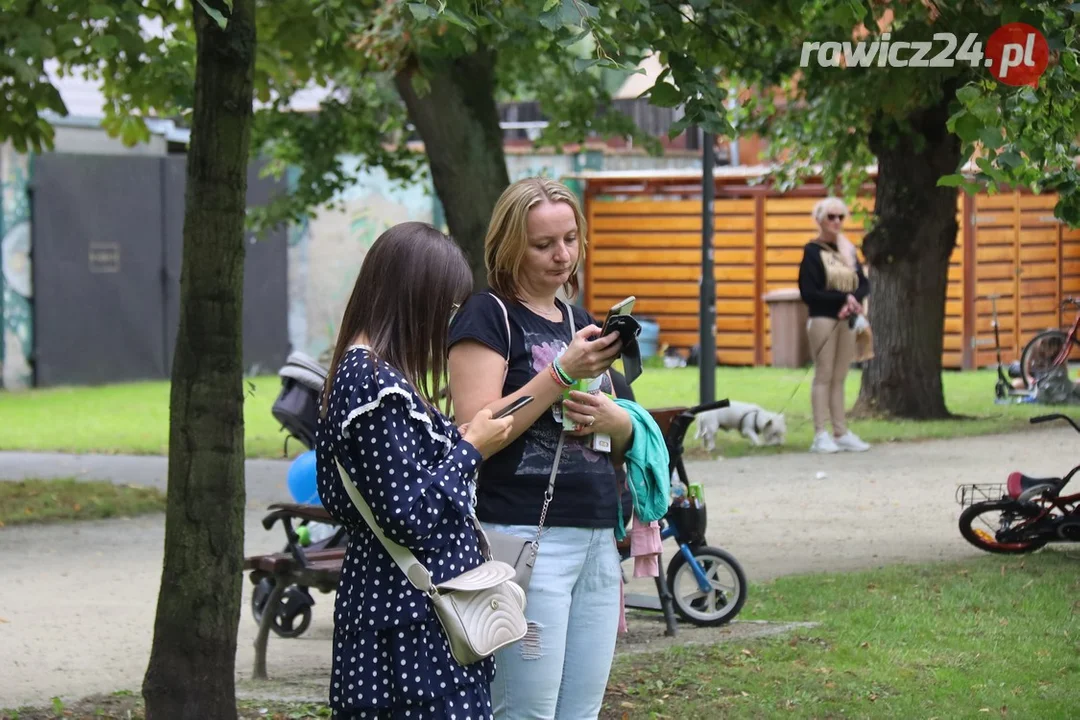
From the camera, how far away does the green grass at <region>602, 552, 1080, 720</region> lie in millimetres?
5473

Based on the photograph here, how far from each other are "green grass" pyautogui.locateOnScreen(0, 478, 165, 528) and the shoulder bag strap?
7490mm

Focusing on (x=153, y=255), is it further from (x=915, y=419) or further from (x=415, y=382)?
(x=415, y=382)

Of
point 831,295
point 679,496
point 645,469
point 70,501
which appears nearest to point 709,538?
point 679,496

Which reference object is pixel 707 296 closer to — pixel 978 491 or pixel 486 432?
→ pixel 978 491

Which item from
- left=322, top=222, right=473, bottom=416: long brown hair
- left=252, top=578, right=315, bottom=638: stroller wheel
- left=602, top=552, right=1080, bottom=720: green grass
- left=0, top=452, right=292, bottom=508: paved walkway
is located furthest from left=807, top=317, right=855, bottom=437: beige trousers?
left=322, top=222, right=473, bottom=416: long brown hair

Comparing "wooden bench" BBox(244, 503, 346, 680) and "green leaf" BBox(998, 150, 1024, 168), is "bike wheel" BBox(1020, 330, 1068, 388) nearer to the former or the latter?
"wooden bench" BBox(244, 503, 346, 680)

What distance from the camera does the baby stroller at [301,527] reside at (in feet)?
21.3

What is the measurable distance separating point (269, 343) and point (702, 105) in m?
19.4

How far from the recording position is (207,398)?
4.84 metres

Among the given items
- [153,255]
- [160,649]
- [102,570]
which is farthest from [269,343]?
[160,649]

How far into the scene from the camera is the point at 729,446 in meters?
13.8

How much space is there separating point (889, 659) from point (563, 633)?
8.92 ft

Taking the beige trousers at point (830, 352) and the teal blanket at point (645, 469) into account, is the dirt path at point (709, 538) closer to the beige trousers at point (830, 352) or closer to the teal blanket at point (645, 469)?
the beige trousers at point (830, 352)

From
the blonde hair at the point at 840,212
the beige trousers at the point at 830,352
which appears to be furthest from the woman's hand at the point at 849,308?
the blonde hair at the point at 840,212
